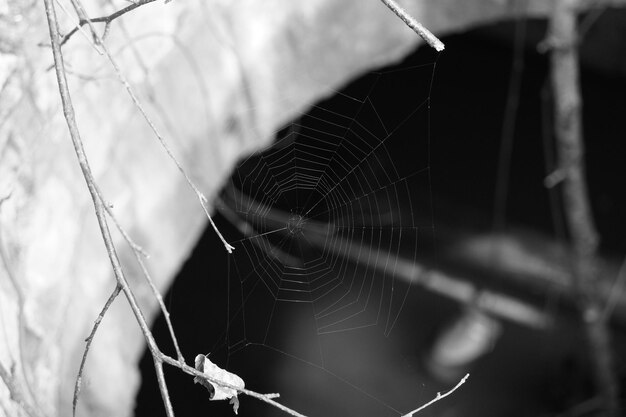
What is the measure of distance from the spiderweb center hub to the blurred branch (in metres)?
1.07

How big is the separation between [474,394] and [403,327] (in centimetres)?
46

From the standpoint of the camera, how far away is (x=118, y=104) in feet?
5.28

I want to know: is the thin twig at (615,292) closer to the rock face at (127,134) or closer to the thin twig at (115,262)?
the rock face at (127,134)

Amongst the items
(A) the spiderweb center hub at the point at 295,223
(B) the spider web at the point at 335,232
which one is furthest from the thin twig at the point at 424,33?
(A) the spiderweb center hub at the point at 295,223

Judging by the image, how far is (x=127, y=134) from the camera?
5.43 ft

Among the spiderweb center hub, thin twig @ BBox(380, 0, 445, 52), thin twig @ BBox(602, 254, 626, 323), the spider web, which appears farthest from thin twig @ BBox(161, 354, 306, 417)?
thin twig @ BBox(602, 254, 626, 323)

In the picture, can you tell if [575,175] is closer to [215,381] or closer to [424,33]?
[424,33]

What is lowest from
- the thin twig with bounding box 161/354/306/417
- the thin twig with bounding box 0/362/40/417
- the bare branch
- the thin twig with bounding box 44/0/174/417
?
the bare branch

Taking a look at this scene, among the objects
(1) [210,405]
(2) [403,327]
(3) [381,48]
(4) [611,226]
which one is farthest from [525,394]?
(3) [381,48]

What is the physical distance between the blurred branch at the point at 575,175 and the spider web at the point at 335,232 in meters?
0.70

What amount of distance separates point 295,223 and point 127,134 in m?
1.44

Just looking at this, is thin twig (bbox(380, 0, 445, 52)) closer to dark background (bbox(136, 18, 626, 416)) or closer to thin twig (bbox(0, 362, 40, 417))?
thin twig (bbox(0, 362, 40, 417))

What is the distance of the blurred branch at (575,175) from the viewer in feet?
7.79

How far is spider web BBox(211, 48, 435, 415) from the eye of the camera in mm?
2807
